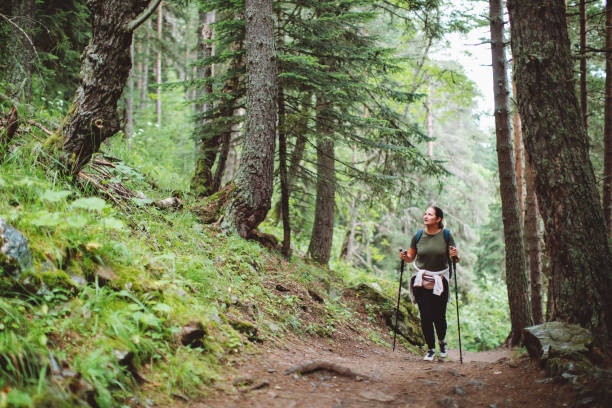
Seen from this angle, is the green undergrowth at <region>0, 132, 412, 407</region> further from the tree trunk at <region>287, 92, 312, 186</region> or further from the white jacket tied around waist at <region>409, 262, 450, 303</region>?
the tree trunk at <region>287, 92, 312, 186</region>

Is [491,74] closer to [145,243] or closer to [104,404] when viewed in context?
[145,243]

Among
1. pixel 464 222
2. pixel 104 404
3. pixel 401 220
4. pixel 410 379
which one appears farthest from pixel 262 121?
pixel 464 222

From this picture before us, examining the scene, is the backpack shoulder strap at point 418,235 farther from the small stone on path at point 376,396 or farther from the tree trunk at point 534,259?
the tree trunk at point 534,259

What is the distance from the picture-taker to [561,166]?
4.38 m

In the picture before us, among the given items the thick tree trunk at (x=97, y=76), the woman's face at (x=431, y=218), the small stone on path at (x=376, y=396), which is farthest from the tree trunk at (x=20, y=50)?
the small stone on path at (x=376, y=396)

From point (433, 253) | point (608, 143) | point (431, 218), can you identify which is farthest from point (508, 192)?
point (433, 253)

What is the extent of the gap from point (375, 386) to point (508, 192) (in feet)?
18.8

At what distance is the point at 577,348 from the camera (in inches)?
151

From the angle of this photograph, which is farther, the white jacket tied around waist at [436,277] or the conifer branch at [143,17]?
the white jacket tied around waist at [436,277]

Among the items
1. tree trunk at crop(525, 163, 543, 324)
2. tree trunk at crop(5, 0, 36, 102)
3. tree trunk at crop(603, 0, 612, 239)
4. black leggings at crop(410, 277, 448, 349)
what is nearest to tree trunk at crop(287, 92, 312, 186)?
black leggings at crop(410, 277, 448, 349)

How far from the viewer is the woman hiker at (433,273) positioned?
5.98 m

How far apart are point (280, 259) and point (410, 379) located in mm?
4315

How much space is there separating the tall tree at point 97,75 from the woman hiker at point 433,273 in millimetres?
4862

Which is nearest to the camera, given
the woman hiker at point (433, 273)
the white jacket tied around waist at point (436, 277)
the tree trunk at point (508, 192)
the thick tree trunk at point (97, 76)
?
the thick tree trunk at point (97, 76)
